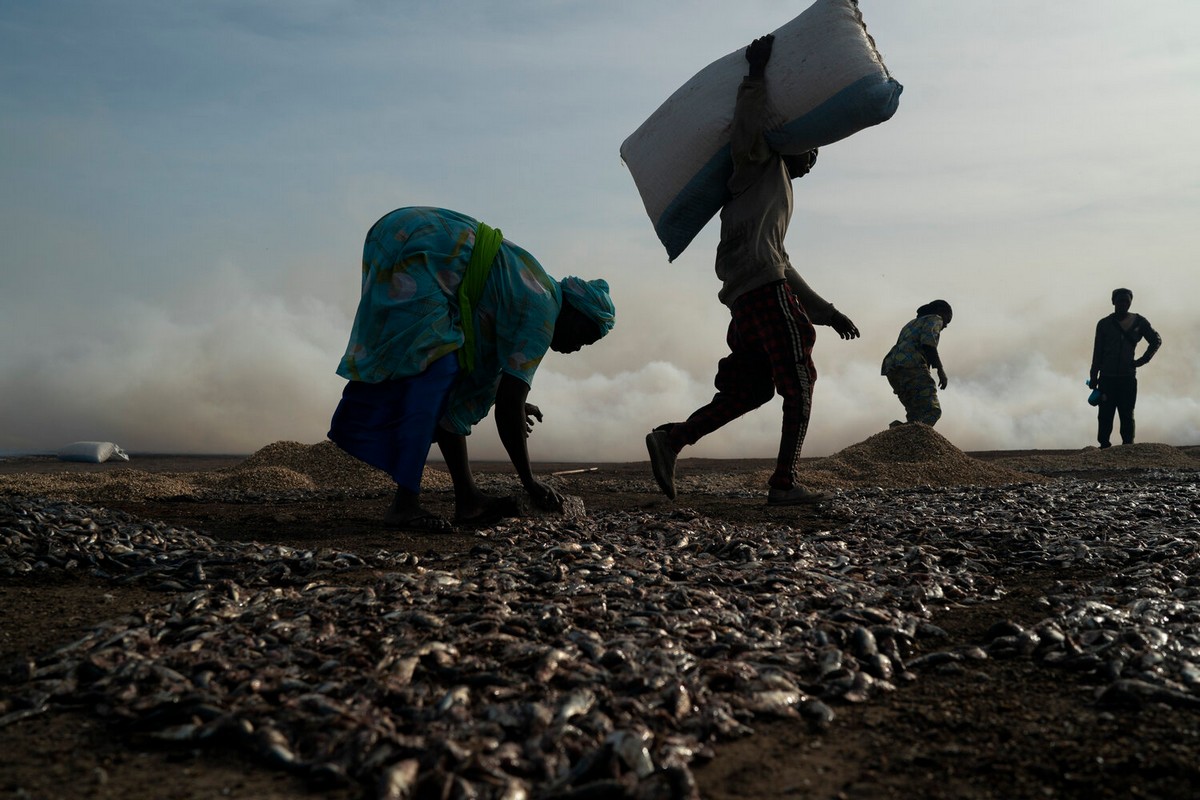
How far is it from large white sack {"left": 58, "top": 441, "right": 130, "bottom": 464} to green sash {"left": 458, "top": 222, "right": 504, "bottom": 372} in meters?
12.5

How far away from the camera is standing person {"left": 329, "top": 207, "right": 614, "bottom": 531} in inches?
193

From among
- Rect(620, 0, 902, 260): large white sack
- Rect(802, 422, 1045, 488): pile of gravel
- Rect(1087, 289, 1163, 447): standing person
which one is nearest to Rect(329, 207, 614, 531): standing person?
Rect(620, 0, 902, 260): large white sack

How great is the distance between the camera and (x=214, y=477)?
31.9 ft

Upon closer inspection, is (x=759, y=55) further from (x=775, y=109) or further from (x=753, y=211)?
(x=753, y=211)

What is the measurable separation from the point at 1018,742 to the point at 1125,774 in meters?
0.22

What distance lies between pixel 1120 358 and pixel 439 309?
478 inches

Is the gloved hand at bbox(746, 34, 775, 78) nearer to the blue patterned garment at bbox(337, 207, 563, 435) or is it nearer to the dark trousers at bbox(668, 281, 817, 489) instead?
the dark trousers at bbox(668, 281, 817, 489)

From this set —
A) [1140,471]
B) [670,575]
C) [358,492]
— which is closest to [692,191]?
[670,575]

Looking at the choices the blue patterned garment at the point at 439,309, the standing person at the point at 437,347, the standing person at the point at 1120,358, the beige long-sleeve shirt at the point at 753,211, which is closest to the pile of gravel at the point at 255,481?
the standing person at the point at 437,347

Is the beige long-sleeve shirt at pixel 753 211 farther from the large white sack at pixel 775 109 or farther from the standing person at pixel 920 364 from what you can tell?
the standing person at pixel 920 364

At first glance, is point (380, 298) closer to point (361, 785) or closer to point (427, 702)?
point (427, 702)

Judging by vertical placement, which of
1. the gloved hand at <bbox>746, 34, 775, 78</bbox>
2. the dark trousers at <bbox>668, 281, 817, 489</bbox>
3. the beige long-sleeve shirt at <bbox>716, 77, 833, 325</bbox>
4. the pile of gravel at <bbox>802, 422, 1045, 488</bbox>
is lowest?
the pile of gravel at <bbox>802, 422, 1045, 488</bbox>

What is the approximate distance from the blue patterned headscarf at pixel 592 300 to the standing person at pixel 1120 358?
1104cm

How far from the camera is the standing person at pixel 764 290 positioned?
547cm
